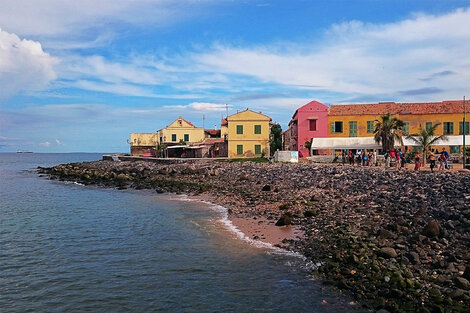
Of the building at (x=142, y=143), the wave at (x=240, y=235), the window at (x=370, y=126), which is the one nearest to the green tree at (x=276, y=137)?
the window at (x=370, y=126)

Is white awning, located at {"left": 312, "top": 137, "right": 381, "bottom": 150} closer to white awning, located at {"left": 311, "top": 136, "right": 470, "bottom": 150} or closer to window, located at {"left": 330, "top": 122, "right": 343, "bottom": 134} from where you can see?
white awning, located at {"left": 311, "top": 136, "right": 470, "bottom": 150}

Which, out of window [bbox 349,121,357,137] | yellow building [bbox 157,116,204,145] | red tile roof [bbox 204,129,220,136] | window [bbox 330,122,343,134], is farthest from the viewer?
red tile roof [bbox 204,129,220,136]

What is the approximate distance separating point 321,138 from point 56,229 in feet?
101

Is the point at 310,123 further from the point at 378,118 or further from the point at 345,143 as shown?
the point at 378,118

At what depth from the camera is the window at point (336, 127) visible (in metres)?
44.1

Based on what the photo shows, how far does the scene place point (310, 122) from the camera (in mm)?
45344

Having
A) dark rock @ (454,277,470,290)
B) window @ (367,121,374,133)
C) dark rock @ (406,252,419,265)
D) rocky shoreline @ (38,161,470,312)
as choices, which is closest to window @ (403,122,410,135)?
window @ (367,121,374,133)

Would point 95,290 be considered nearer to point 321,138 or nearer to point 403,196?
point 403,196

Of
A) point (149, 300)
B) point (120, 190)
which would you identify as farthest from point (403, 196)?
point (120, 190)

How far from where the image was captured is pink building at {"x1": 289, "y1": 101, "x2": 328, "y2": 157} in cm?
4491

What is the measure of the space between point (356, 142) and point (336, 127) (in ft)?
17.3

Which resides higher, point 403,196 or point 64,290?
point 403,196

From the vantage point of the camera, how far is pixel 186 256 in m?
12.1

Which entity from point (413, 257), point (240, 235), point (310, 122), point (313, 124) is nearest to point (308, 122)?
point (310, 122)
